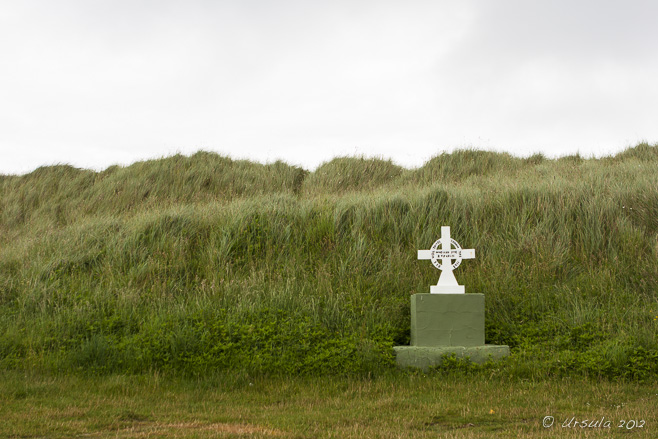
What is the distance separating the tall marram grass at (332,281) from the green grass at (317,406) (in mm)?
439

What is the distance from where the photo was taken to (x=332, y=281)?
9.18 m

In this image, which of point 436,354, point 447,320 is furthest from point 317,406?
point 447,320

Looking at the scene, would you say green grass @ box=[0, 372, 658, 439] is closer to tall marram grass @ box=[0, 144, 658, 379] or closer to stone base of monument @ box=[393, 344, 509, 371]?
stone base of monument @ box=[393, 344, 509, 371]

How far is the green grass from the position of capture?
472cm

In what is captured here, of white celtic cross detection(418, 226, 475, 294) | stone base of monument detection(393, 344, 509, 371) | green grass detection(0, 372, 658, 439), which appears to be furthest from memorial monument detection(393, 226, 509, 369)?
green grass detection(0, 372, 658, 439)

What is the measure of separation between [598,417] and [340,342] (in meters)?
3.40

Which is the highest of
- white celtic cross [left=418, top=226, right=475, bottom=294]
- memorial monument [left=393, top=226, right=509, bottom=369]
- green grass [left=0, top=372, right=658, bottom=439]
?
white celtic cross [left=418, top=226, right=475, bottom=294]

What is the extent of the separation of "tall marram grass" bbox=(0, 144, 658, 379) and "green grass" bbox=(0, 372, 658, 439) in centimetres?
44

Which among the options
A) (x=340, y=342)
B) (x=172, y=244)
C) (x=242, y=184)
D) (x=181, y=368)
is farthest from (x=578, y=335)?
(x=242, y=184)

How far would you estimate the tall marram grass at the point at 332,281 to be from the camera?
23.8ft

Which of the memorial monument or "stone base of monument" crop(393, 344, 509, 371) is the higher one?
the memorial monument

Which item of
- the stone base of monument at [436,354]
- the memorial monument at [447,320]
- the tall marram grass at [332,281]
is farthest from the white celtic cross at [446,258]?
the stone base of monument at [436,354]

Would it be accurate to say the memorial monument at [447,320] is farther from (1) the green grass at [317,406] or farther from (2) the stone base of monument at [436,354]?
(1) the green grass at [317,406]

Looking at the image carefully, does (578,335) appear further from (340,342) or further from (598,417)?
(340,342)
